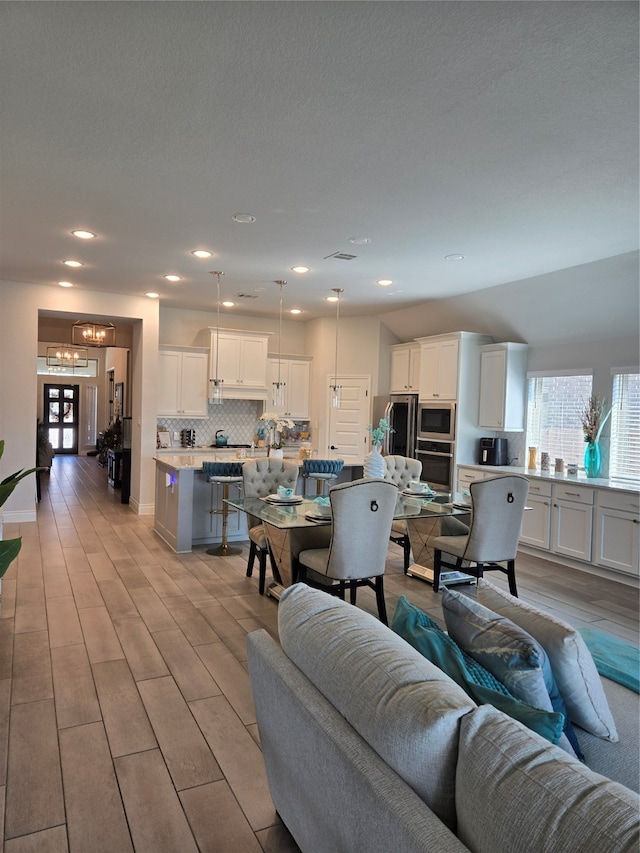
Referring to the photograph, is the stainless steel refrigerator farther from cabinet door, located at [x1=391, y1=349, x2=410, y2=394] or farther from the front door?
the front door

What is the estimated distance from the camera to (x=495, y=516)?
4105 mm

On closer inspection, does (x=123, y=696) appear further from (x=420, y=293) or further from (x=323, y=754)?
(x=420, y=293)

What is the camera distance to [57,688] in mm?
2879

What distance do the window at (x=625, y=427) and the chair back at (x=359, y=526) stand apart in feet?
10.3

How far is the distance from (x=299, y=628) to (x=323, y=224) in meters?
3.32

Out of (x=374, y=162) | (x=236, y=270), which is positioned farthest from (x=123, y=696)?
(x=236, y=270)

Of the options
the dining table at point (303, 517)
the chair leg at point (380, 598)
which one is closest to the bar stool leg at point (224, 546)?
the dining table at point (303, 517)

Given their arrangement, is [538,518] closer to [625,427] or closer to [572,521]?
[572,521]

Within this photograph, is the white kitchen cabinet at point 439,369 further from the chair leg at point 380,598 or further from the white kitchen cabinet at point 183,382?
the chair leg at point 380,598

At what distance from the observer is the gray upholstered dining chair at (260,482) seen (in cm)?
453

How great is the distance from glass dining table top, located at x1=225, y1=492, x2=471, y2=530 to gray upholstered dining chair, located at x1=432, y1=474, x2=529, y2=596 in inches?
7.6

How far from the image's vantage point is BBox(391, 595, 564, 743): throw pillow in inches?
54.4

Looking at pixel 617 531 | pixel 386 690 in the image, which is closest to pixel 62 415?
pixel 617 531

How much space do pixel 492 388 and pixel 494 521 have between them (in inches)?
117
